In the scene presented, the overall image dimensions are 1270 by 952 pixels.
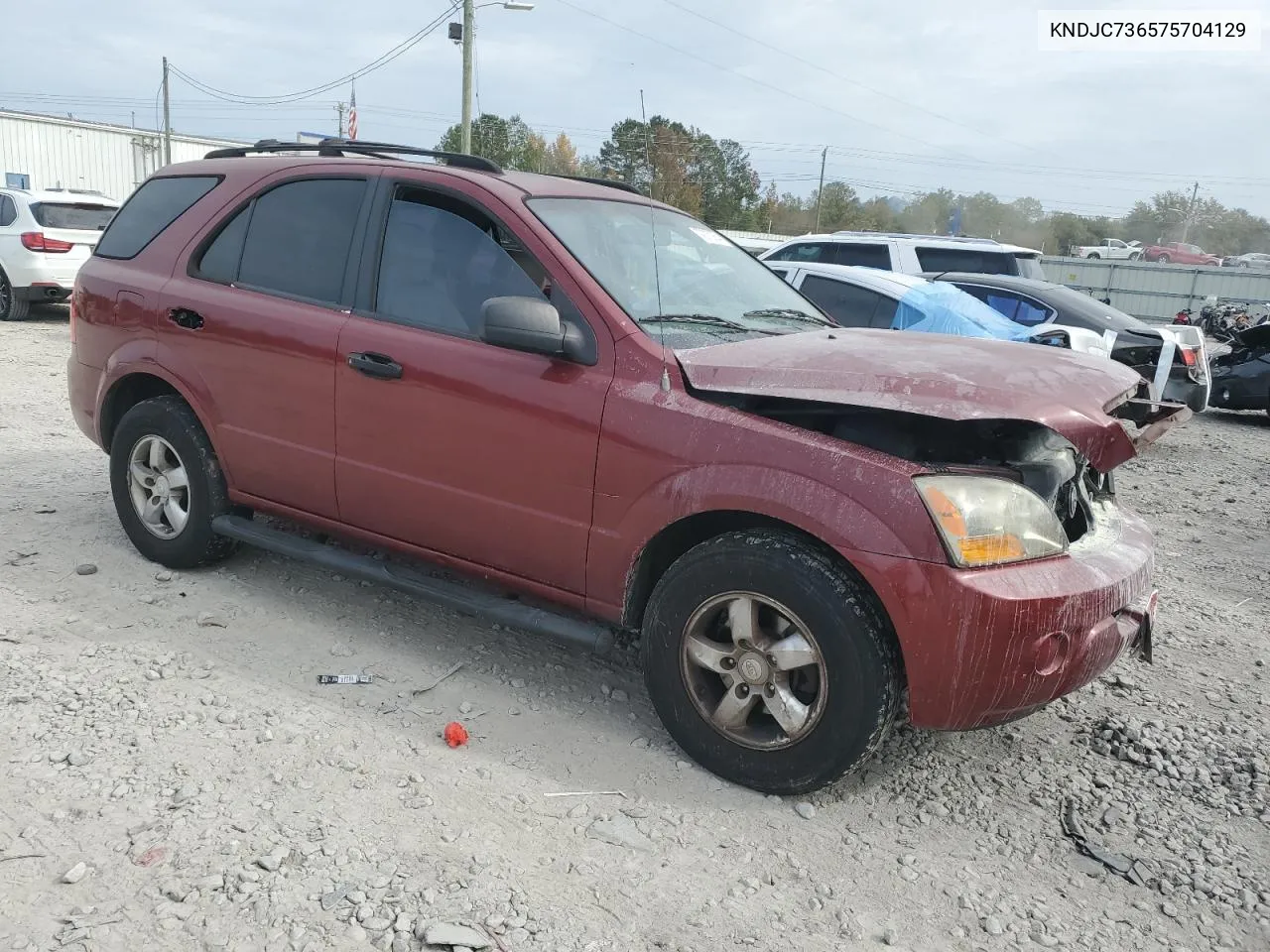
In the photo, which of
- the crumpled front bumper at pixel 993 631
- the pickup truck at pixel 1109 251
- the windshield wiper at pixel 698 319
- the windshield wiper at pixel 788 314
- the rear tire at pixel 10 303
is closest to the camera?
the crumpled front bumper at pixel 993 631

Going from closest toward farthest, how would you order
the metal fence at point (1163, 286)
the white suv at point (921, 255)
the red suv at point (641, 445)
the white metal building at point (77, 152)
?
the red suv at point (641, 445)
the white suv at point (921, 255)
the metal fence at point (1163, 286)
the white metal building at point (77, 152)

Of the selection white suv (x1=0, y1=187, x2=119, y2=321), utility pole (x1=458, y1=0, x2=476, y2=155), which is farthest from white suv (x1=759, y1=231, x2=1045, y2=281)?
utility pole (x1=458, y1=0, x2=476, y2=155)

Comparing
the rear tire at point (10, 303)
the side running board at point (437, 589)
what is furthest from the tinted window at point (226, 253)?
the rear tire at point (10, 303)

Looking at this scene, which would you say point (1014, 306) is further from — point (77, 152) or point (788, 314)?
point (77, 152)

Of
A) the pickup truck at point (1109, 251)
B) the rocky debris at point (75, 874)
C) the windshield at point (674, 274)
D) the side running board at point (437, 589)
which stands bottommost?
the rocky debris at point (75, 874)

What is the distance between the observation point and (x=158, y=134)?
37.2m

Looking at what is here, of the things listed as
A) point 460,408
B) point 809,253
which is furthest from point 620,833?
point 809,253

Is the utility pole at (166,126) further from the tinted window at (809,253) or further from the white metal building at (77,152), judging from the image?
the tinted window at (809,253)

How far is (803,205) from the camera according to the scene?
6047 cm

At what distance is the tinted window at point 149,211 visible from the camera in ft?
15.0

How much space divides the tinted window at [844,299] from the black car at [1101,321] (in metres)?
2.06

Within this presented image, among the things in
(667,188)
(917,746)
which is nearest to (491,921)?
(917,746)

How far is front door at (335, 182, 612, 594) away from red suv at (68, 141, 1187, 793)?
0.01 metres

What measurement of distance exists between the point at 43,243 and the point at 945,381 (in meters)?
13.5
